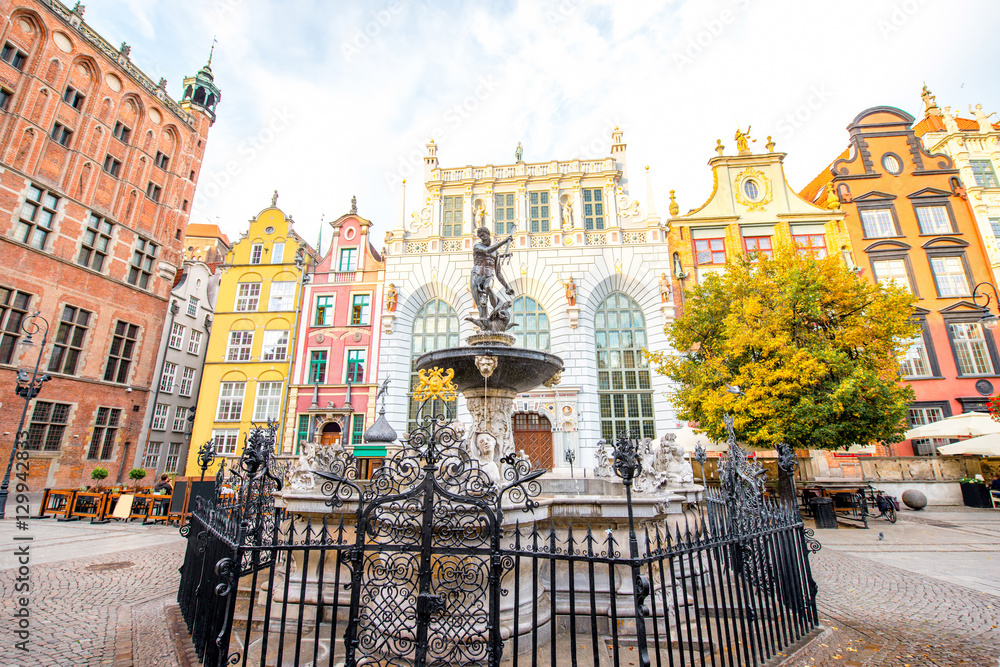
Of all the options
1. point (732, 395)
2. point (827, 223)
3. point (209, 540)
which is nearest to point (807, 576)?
point (209, 540)

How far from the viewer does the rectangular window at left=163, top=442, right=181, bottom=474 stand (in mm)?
25625

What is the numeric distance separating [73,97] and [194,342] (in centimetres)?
1343

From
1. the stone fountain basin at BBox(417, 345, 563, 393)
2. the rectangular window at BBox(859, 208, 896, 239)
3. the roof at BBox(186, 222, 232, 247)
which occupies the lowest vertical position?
the stone fountain basin at BBox(417, 345, 563, 393)

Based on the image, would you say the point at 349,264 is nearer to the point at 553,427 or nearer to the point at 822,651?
the point at 553,427

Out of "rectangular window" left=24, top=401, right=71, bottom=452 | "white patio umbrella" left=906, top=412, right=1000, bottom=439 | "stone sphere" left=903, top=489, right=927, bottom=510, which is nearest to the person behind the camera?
"white patio umbrella" left=906, top=412, right=1000, bottom=439

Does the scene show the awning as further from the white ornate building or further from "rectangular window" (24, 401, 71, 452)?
"rectangular window" (24, 401, 71, 452)

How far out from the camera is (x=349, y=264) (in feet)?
87.5

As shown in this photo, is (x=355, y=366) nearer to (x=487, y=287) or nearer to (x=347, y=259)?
(x=347, y=259)

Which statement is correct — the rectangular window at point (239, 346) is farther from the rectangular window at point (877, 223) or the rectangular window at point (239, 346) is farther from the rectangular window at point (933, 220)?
the rectangular window at point (933, 220)

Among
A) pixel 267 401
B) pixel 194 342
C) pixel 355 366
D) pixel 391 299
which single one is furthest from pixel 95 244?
pixel 391 299

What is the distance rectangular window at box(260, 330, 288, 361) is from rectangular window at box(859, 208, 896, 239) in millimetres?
31810

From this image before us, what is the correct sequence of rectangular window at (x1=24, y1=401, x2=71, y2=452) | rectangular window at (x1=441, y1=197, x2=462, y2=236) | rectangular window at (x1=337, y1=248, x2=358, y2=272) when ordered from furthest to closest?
rectangular window at (x1=337, y1=248, x2=358, y2=272) → rectangular window at (x1=441, y1=197, x2=462, y2=236) → rectangular window at (x1=24, y1=401, x2=71, y2=452)

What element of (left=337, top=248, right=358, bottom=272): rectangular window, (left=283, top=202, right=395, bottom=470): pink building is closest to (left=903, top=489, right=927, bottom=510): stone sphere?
(left=283, top=202, right=395, bottom=470): pink building

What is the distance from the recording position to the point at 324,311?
1016 inches
